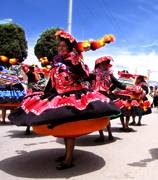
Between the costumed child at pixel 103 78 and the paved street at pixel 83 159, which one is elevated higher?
the costumed child at pixel 103 78

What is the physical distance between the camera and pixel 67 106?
300cm

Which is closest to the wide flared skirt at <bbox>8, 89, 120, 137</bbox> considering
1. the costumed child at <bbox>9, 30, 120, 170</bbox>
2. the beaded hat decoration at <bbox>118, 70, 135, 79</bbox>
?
the costumed child at <bbox>9, 30, 120, 170</bbox>

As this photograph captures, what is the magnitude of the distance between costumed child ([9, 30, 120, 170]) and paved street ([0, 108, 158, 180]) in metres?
0.33

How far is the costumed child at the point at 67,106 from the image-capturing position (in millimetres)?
2912

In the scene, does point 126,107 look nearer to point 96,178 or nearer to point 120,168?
point 120,168

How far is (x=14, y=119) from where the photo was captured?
10.7 ft

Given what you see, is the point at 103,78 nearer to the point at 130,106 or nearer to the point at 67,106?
the point at 130,106

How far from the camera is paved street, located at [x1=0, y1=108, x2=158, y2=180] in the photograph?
3184 mm

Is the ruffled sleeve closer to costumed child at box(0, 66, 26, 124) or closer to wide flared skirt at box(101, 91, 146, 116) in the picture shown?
wide flared skirt at box(101, 91, 146, 116)

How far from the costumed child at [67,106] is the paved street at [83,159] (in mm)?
335

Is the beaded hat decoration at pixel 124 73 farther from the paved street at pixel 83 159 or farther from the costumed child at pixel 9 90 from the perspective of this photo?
the costumed child at pixel 9 90

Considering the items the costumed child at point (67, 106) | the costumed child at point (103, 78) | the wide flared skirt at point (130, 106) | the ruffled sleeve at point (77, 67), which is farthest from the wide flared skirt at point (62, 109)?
the wide flared skirt at point (130, 106)

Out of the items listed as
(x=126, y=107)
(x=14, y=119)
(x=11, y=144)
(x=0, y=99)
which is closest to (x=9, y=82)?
(x=0, y=99)

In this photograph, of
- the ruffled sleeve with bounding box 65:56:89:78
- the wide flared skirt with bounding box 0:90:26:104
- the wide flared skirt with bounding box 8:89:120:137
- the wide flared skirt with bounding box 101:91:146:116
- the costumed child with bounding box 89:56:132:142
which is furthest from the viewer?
the wide flared skirt with bounding box 0:90:26:104
